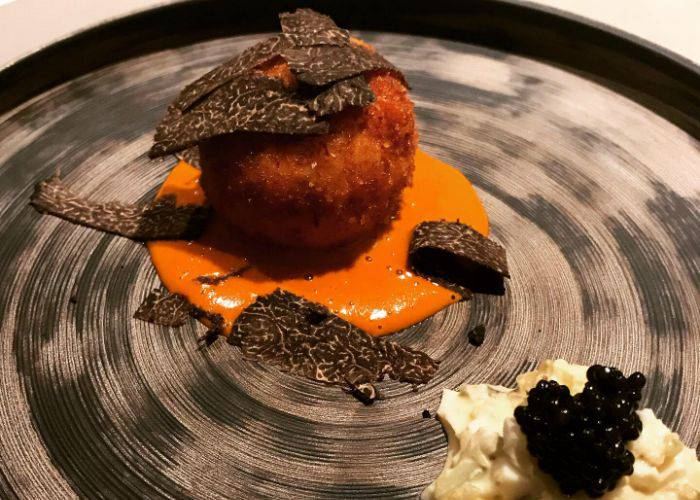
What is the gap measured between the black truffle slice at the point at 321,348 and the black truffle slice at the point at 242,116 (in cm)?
91

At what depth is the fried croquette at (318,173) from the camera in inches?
→ 124

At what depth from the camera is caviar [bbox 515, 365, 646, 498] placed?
6.84 feet

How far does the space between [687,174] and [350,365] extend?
8.76ft

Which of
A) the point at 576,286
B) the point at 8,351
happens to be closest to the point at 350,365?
the point at 576,286

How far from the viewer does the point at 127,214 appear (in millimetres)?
3656

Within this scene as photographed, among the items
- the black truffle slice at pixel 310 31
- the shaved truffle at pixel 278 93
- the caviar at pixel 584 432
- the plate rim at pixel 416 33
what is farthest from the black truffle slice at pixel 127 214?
the caviar at pixel 584 432

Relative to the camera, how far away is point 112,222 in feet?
11.7

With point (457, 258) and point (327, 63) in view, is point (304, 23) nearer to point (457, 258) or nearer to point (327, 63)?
point (327, 63)

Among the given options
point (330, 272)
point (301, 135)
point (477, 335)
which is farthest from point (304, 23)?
point (477, 335)

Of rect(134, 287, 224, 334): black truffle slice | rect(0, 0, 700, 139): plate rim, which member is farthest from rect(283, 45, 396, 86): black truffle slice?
rect(0, 0, 700, 139): plate rim

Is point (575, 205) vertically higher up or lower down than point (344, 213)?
lower down

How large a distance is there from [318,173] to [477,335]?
1189mm

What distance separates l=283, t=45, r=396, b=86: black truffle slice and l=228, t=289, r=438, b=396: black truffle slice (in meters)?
1.17

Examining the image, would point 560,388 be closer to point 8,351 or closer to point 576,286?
point 576,286
